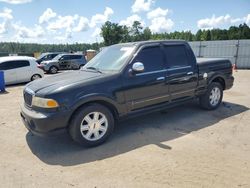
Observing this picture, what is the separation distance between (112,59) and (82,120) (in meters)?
1.59

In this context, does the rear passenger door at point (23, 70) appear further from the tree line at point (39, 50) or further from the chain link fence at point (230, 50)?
the tree line at point (39, 50)

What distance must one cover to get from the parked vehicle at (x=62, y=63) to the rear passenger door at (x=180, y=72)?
1572 cm

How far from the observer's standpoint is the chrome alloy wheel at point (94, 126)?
433 cm

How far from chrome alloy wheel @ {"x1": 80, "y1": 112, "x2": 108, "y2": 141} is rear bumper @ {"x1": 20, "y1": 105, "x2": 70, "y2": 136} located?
13.9 inches

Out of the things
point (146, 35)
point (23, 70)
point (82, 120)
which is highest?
point (146, 35)

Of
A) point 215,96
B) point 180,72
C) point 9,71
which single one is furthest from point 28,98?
point 9,71

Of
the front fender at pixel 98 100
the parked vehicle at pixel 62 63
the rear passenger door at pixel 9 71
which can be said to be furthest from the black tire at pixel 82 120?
the parked vehicle at pixel 62 63

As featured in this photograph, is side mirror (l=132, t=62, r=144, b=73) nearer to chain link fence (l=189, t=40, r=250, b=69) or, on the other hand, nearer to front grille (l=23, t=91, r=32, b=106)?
front grille (l=23, t=91, r=32, b=106)

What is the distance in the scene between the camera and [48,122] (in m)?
3.96

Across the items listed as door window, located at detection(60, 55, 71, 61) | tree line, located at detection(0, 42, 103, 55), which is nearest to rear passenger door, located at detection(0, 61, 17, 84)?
door window, located at detection(60, 55, 71, 61)

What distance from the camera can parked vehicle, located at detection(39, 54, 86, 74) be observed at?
19.6m

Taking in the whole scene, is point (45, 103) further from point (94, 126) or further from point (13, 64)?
point (13, 64)

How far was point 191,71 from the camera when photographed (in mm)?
5781

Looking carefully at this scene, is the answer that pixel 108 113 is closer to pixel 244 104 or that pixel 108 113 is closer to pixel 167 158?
pixel 167 158
